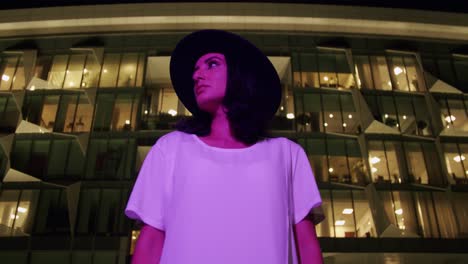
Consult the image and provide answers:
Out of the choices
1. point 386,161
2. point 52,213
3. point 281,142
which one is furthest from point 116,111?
point 281,142

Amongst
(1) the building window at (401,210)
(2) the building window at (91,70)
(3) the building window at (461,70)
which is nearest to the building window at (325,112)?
(1) the building window at (401,210)

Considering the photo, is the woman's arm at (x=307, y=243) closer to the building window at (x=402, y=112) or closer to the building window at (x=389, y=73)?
the building window at (x=402, y=112)

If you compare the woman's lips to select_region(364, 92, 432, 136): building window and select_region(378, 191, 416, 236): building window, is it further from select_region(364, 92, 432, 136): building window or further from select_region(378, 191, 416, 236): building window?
select_region(364, 92, 432, 136): building window

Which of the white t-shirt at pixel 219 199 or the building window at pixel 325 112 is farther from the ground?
the building window at pixel 325 112

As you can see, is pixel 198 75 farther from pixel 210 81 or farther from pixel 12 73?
pixel 12 73

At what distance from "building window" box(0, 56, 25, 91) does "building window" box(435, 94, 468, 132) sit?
1033 inches

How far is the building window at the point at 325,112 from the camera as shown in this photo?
A: 2656cm

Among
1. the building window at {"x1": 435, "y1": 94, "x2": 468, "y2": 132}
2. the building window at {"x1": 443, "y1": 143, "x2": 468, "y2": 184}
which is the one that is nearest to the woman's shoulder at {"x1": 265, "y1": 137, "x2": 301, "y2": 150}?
the building window at {"x1": 443, "y1": 143, "x2": 468, "y2": 184}

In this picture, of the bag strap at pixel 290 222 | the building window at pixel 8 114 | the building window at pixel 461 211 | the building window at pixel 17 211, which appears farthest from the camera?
the building window at pixel 8 114

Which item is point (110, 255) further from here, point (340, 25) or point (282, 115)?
point (340, 25)

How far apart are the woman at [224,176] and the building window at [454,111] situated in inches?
1088

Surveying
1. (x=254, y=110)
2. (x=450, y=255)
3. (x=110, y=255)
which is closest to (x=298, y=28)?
(x=450, y=255)

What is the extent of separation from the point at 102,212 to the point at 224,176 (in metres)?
23.1

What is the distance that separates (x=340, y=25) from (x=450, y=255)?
49.4 ft
